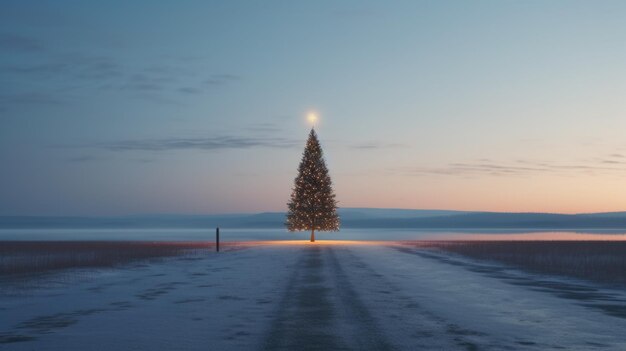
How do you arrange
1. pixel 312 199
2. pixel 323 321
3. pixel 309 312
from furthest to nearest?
pixel 312 199, pixel 309 312, pixel 323 321

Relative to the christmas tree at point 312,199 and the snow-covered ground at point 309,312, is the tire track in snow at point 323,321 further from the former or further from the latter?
the christmas tree at point 312,199

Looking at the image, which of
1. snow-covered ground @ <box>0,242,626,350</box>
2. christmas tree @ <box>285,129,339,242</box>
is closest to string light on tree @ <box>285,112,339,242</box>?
christmas tree @ <box>285,129,339,242</box>

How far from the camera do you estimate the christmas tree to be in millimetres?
68812

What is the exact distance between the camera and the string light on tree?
6881 centimetres

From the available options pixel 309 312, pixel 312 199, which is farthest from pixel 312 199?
pixel 309 312

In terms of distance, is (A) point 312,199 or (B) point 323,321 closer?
(B) point 323,321

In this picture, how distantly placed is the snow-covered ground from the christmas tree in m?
41.9

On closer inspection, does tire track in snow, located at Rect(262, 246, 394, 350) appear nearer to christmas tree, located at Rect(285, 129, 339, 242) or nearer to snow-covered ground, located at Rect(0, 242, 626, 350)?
snow-covered ground, located at Rect(0, 242, 626, 350)

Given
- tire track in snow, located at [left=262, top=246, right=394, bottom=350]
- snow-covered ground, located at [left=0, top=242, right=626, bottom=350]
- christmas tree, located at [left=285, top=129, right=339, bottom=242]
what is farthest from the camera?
christmas tree, located at [left=285, top=129, right=339, bottom=242]

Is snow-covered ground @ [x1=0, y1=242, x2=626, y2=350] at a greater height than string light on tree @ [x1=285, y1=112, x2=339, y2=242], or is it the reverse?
string light on tree @ [x1=285, y1=112, x2=339, y2=242]

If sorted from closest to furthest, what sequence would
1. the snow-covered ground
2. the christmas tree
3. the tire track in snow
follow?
1. the tire track in snow
2. the snow-covered ground
3. the christmas tree

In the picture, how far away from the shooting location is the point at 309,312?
1530 cm

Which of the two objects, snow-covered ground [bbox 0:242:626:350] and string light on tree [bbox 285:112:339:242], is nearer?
snow-covered ground [bbox 0:242:626:350]

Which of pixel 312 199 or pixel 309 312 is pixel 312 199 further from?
pixel 309 312
